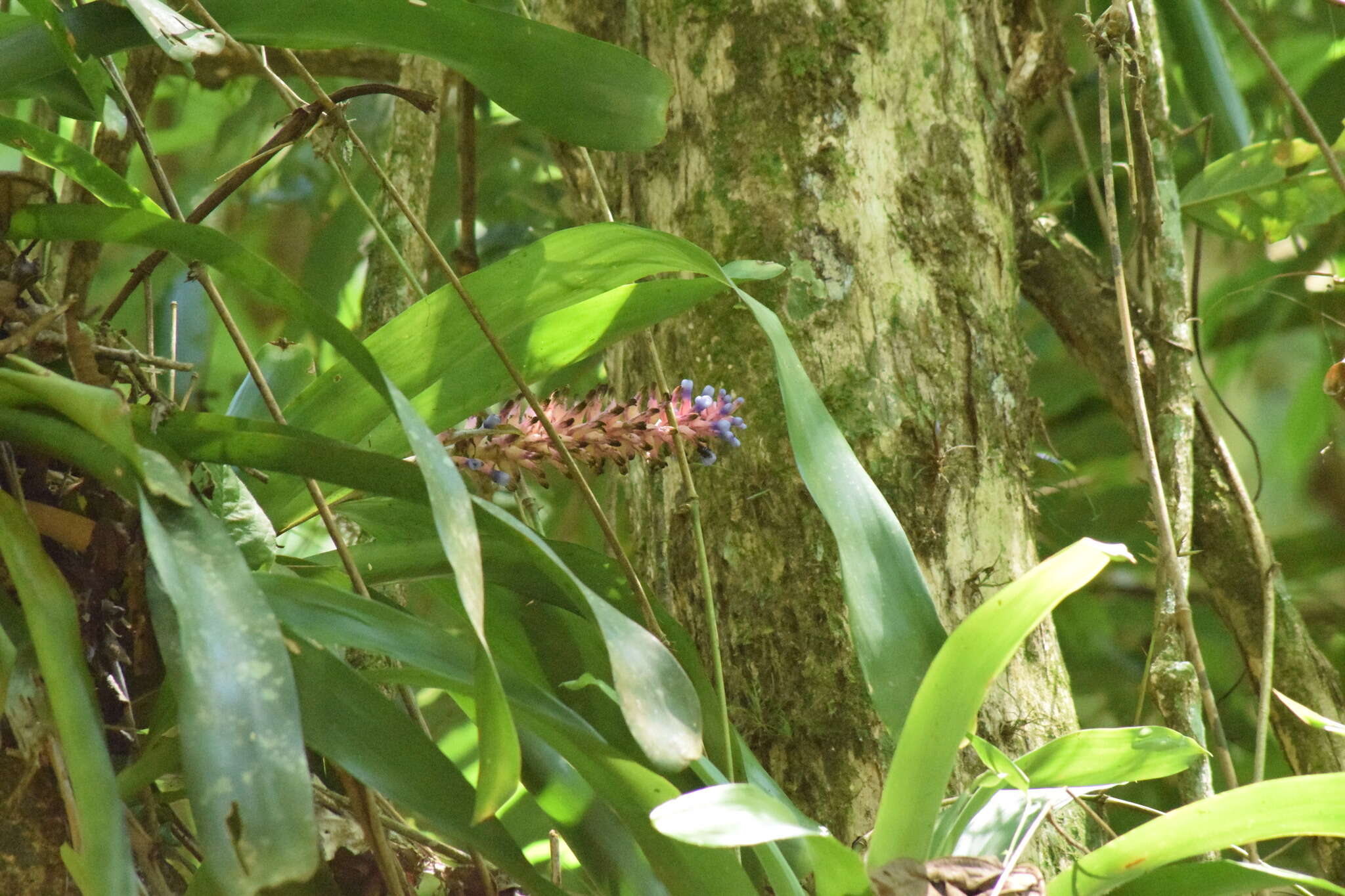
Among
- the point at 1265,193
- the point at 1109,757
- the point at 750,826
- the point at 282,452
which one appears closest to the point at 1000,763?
the point at 1109,757

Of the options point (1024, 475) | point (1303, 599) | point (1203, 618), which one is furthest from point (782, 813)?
point (1303, 599)

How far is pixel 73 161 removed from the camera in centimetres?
62

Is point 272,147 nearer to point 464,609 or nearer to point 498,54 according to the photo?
point 498,54

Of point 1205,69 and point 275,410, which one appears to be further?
point 1205,69

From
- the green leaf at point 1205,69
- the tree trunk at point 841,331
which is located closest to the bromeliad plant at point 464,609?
the tree trunk at point 841,331

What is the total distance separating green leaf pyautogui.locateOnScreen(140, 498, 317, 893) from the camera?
402 mm

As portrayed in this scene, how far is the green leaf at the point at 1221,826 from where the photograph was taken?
51 cm

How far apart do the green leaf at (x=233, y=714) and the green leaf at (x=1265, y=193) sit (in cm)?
114

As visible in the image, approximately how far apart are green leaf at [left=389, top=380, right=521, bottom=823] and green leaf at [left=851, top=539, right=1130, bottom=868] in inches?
7.4

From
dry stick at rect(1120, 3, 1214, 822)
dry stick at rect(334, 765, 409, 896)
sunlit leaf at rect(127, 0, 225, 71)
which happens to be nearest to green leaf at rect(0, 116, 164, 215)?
sunlit leaf at rect(127, 0, 225, 71)

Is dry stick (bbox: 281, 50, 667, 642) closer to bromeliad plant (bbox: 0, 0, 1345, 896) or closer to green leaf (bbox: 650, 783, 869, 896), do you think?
bromeliad plant (bbox: 0, 0, 1345, 896)

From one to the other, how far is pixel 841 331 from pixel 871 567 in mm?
296

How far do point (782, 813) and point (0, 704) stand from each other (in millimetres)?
347

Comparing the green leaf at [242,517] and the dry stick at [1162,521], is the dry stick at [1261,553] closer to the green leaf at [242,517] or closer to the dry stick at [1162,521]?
the dry stick at [1162,521]
